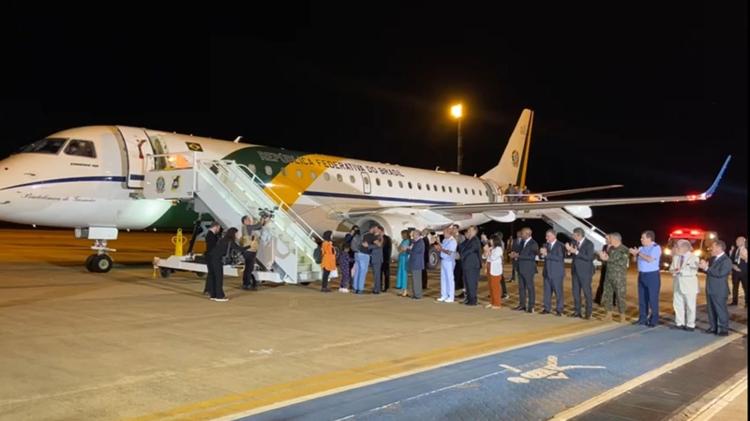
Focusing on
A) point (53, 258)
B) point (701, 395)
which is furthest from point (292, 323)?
point (53, 258)

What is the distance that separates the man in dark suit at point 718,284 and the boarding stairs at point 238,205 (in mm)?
8166

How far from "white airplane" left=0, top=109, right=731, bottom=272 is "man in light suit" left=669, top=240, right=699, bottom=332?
1468mm

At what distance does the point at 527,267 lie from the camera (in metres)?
12.6

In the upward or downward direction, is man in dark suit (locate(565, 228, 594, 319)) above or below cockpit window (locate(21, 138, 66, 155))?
below

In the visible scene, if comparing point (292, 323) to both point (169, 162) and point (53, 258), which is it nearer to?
point (169, 162)

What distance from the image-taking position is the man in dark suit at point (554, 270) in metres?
12.2

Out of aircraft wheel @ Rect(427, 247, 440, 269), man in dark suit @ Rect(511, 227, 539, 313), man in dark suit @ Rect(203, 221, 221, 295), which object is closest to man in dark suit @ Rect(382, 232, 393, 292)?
aircraft wheel @ Rect(427, 247, 440, 269)

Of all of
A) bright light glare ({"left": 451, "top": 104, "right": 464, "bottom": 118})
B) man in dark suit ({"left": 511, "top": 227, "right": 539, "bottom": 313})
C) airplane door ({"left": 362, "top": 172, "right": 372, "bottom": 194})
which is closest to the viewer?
man in dark suit ({"left": 511, "top": 227, "right": 539, "bottom": 313})

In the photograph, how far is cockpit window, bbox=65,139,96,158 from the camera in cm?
1467

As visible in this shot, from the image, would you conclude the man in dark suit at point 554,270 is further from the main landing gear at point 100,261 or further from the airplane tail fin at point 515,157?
the airplane tail fin at point 515,157

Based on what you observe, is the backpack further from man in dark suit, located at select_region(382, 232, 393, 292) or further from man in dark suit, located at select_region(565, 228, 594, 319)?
man in dark suit, located at select_region(565, 228, 594, 319)

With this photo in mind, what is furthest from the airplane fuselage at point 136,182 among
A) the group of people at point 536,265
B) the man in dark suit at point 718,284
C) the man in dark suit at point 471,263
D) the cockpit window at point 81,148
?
the man in dark suit at point 718,284

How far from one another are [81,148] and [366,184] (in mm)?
9394

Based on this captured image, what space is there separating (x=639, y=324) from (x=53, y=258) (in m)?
18.5
